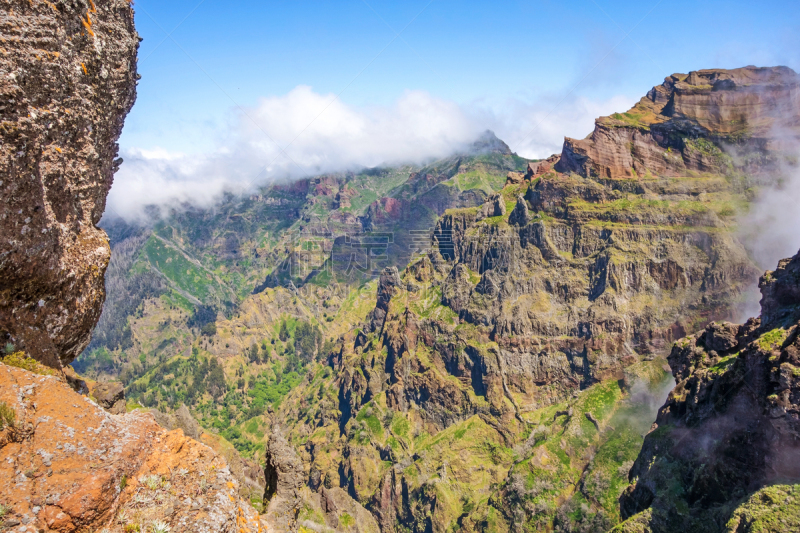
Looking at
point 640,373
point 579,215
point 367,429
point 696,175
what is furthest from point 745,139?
point 367,429

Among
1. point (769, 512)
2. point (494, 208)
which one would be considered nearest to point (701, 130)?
point (494, 208)

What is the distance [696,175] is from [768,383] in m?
130

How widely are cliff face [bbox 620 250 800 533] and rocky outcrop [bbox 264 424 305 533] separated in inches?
1449

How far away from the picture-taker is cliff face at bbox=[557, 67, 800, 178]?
147375 millimetres

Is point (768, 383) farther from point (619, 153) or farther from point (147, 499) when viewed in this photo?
point (619, 153)

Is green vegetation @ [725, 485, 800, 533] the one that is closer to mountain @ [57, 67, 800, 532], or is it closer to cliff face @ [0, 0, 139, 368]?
cliff face @ [0, 0, 139, 368]

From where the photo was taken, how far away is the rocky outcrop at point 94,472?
8281 millimetres

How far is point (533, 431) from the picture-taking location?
427ft

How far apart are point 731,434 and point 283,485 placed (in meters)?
46.5

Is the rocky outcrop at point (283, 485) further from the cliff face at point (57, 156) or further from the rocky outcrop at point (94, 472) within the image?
the cliff face at point (57, 156)

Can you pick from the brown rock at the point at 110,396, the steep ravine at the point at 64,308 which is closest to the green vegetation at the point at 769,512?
the steep ravine at the point at 64,308

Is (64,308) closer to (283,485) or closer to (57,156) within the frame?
(57,156)

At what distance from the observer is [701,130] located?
152375 mm

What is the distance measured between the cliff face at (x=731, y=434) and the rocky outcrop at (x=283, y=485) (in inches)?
1449
